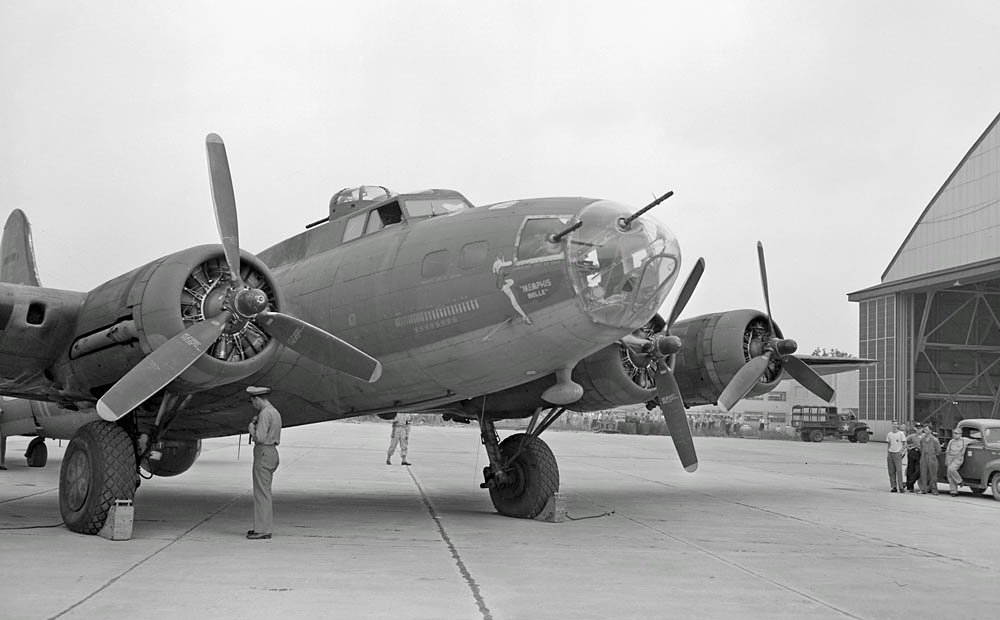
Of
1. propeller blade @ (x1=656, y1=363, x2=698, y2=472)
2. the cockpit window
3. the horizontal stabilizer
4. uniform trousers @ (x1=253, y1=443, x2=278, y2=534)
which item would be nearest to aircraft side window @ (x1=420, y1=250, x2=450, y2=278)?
the cockpit window

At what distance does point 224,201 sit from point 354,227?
6.88 feet

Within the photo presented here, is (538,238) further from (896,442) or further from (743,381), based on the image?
(896,442)

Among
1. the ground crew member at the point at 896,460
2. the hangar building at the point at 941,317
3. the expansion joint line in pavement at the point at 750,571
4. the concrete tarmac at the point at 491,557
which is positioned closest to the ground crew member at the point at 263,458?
the concrete tarmac at the point at 491,557

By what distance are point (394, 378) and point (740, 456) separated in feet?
87.5

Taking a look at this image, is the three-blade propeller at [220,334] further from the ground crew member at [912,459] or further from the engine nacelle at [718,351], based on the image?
the ground crew member at [912,459]

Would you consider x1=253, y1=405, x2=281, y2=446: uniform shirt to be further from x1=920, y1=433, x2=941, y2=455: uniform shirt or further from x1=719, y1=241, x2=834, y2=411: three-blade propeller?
x1=920, y1=433, x2=941, y2=455: uniform shirt

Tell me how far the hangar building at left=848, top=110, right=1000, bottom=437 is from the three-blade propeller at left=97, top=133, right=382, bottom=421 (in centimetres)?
3846

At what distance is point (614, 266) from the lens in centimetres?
947

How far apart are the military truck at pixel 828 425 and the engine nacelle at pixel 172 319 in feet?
159

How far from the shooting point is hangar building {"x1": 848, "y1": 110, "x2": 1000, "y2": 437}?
42031 mm

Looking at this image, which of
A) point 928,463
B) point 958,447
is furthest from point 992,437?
point 928,463

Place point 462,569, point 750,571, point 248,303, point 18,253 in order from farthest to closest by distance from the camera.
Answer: point 18,253, point 248,303, point 750,571, point 462,569

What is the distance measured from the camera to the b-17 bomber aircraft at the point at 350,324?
9547 millimetres

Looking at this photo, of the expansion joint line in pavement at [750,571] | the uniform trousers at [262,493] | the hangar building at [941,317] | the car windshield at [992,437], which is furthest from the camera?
the hangar building at [941,317]
